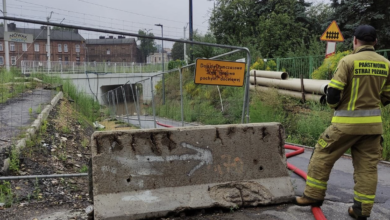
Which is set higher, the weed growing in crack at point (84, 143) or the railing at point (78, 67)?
the railing at point (78, 67)

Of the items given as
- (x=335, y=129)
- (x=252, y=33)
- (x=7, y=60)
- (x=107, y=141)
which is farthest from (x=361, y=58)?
(x=252, y=33)

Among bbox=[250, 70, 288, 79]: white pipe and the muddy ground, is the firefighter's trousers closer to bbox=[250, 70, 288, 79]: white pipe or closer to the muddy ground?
A: the muddy ground

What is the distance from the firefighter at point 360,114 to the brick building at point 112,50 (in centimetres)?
367

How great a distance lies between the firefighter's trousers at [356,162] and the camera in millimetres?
3404

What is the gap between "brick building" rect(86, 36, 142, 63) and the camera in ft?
19.1

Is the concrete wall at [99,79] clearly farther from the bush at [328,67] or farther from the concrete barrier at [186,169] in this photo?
the bush at [328,67]

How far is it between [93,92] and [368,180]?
27.1ft

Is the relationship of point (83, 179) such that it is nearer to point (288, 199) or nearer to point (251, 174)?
point (251, 174)

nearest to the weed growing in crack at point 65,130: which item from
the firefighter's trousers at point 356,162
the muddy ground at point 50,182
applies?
the muddy ground at point 50,182

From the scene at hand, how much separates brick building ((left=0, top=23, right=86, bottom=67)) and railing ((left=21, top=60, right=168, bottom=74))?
0.90ft

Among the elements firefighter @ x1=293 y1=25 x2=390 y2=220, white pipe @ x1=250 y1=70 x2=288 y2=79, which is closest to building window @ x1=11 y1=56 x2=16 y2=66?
firefighter @ x1=293 y1=25 x2=390 y2=220

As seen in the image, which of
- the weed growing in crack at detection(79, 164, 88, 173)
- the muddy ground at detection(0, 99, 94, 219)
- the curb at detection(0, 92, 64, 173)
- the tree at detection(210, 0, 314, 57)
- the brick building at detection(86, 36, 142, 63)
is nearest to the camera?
the muddy ground at detection(0, 99, 94, 219)

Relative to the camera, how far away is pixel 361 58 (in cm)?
338

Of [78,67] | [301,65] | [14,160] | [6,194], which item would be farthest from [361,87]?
[301,65]
